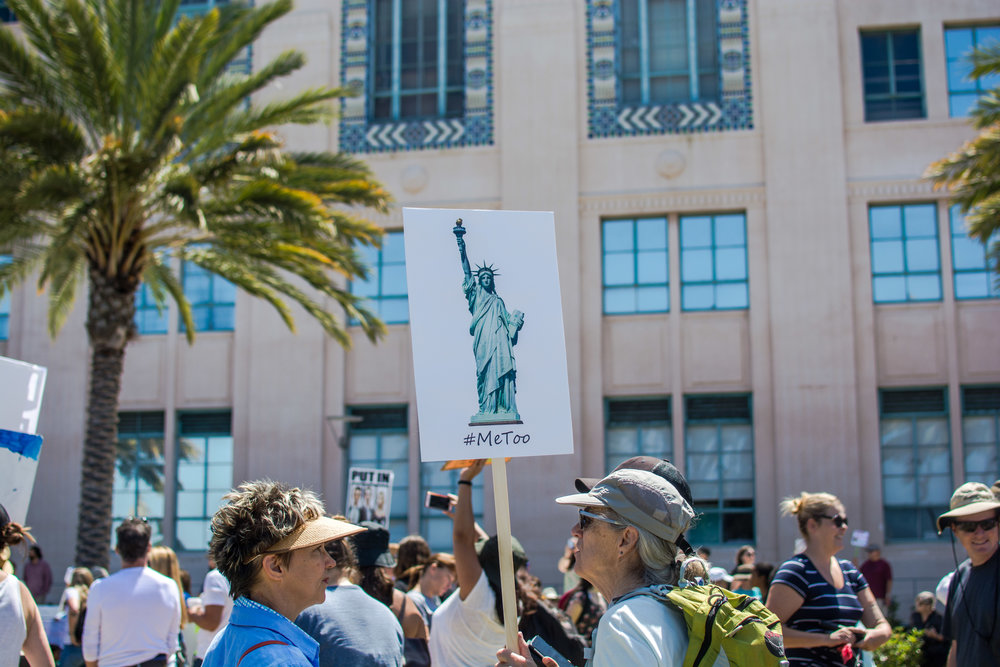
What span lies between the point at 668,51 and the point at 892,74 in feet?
13.8

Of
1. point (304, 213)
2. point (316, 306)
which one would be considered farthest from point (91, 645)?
point (316, 306)

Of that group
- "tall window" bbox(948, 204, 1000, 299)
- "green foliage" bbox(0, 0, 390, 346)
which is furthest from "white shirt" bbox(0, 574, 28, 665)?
"tall window" bbox(948, 204, 1000, 299)

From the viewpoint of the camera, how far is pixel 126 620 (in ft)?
20.8

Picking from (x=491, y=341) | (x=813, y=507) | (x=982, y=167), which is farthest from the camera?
(x=982, y=167)

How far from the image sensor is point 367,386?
20609mm

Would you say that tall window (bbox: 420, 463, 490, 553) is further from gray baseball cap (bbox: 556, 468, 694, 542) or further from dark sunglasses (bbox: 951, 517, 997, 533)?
gray baseball cap (bbox: 556, 468, 694, 542)

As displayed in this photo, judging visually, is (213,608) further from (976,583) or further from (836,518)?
(976,583)

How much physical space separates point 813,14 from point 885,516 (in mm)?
9310

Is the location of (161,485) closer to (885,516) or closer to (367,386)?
(367,386)

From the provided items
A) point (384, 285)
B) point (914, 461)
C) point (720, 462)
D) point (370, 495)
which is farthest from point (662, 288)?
point (370, 495)

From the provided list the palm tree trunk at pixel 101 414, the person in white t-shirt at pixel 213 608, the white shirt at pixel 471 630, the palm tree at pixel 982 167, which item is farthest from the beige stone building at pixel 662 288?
the white shirt at pixel 471 630

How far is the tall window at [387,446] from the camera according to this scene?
20484 mm

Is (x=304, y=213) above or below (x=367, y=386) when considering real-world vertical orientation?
above

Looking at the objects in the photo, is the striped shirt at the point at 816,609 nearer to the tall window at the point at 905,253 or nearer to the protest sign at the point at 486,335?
the protest sign at the point at 486,335
